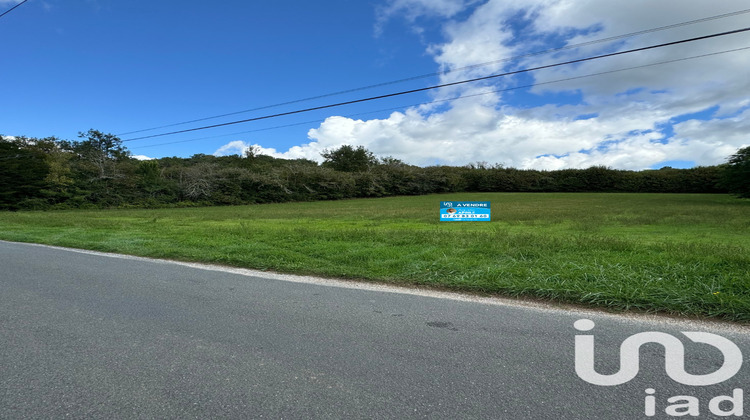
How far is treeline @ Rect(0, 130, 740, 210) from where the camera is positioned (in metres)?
30.1

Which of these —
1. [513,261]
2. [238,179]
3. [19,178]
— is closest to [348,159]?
[238,179]

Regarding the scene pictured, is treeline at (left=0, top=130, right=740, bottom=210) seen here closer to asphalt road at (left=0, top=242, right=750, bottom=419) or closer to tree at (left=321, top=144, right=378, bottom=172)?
tree at (left=321, top=144, right=378, bottom=172)

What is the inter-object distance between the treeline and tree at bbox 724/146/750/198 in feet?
8.94

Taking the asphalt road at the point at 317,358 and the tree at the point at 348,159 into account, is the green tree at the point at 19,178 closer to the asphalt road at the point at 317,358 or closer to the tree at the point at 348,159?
the asphalt road at the point at 317,358

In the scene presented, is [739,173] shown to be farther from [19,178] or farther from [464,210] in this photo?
[19,178]

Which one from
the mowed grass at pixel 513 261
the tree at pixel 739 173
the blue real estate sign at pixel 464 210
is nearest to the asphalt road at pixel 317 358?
the mowed grass at pixel 513 261

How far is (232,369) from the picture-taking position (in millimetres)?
2777

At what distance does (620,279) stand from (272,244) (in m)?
7.14

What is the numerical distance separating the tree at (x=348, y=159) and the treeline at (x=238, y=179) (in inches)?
8.5

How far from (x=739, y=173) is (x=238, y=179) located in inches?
1862

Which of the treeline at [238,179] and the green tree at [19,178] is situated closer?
the green tree at [19,178]

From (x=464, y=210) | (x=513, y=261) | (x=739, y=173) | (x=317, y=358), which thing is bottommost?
(x=317, y=358)

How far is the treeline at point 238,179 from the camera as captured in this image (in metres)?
30.1

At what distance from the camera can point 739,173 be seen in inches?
1188
